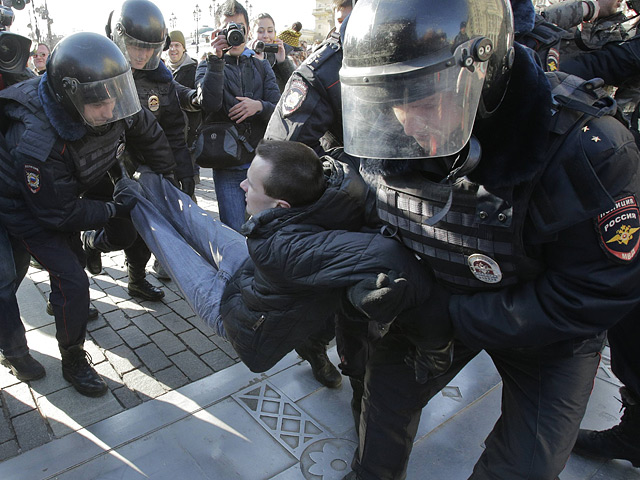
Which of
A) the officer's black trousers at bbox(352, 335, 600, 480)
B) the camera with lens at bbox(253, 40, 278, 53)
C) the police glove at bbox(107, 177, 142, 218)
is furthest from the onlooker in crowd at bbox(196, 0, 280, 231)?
the officer's black trousers at bbox(352, 335, 600, 480)

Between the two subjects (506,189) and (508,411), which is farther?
(508,411)

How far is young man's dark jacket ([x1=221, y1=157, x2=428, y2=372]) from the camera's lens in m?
1.46

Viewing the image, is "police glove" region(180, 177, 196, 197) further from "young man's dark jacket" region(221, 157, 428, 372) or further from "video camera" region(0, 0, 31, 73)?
"young man's dark jacket" region(221, 157, 428, 372)

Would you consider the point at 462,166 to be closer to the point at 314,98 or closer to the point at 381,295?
the point at 381,295

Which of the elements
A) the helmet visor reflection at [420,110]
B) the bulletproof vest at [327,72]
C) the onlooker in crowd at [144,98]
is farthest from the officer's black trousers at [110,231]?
the helmet visor reflection at [420,110]

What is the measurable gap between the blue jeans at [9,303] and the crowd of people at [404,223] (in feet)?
0.04

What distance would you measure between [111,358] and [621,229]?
2810 mm

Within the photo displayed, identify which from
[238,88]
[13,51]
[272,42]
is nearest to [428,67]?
[238,88]

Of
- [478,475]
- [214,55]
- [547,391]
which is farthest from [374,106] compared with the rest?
[214,55]

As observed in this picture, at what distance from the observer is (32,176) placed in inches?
93.8

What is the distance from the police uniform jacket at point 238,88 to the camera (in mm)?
3242

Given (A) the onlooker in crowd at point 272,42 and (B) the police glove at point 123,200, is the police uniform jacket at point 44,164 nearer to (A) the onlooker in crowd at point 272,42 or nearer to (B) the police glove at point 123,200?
(B) the police glove at point 123,200

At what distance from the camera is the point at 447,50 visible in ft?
3.94

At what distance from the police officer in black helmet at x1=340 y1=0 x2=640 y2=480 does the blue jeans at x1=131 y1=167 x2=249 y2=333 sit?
3.45ft
